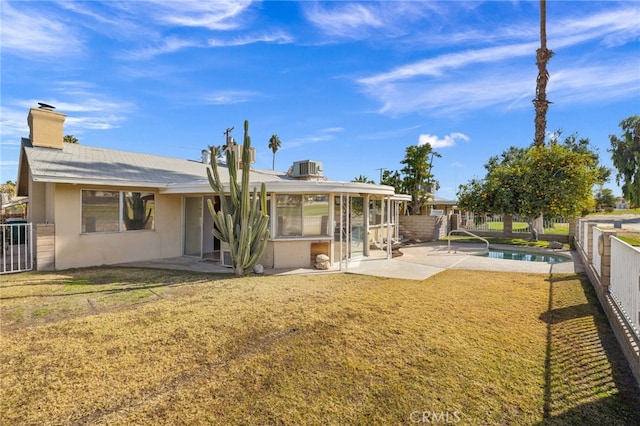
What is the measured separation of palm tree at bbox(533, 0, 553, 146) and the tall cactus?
70.6ft

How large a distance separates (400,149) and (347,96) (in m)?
6.15

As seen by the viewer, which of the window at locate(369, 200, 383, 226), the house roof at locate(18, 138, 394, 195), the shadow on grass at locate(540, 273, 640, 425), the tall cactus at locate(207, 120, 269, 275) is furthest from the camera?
the window at locate(369, 200, 383, 226)

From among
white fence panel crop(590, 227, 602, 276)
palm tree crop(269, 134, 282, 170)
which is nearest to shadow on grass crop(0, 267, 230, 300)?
white fence panel crop(590, 227, 602, 276)

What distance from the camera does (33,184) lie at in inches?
494

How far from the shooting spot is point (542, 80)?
2177 centimetres

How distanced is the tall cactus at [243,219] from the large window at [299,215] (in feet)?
3.12

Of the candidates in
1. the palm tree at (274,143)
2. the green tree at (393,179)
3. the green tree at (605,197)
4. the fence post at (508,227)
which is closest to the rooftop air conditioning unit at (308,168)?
the green tree at (393,179)

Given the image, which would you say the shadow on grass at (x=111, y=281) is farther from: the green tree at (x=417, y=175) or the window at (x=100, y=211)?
the green tree at (x=417, y=175)

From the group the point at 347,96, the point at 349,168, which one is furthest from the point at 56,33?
the point at 349,168

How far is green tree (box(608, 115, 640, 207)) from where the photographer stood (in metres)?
32.9

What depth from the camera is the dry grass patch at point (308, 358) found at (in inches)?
133

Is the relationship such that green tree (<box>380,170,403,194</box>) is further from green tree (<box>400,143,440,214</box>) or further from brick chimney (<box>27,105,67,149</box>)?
brick chimney (<box>27,105,67,149</box>)

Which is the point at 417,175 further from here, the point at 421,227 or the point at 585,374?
the point at 585,374

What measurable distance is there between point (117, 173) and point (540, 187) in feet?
69.3
